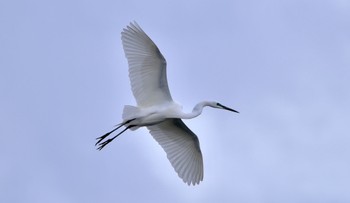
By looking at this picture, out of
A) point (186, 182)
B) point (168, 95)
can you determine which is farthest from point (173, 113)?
point (186, 182)

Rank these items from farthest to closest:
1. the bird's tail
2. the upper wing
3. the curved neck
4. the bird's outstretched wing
A: the bird's outstretched wing → the curved neck → the bird's tail → the upper wing

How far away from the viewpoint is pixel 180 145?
69.8ft

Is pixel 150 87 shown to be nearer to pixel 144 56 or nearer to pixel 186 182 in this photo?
pixel 144 56

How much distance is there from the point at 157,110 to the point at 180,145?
5.02ft

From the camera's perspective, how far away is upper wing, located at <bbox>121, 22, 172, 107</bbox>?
63.6 ft

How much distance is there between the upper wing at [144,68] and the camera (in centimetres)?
1938

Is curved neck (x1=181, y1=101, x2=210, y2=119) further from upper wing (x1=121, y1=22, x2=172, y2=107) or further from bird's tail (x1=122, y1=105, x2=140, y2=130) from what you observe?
bird's tail (x1=122, y1=105, x2=140, y2=130)

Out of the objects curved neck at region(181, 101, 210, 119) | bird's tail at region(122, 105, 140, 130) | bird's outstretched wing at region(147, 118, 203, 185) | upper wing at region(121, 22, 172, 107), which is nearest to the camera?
upper wing at region(121, 22, 172, 107)

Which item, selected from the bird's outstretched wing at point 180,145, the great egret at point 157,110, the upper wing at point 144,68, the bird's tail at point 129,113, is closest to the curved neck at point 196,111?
the great egret at point 157,110

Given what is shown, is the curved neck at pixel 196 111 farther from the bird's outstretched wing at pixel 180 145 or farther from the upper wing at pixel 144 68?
the bird's outstretched wing at pixel 180 145

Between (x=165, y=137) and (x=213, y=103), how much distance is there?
136cm

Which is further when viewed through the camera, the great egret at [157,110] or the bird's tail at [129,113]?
the bird's tail at [129,113]

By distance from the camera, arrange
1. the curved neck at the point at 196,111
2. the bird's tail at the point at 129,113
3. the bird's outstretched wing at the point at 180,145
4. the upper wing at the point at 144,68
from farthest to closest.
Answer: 1. the bird's outstretched wing at the point at 180,145
2. the curved neck at the point at 196,111
3. the bird's tail at the point at 129,113
4. the upper wing at the point at 144,68

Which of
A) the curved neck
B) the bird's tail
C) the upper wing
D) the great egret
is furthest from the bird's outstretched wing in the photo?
the bird's tail
